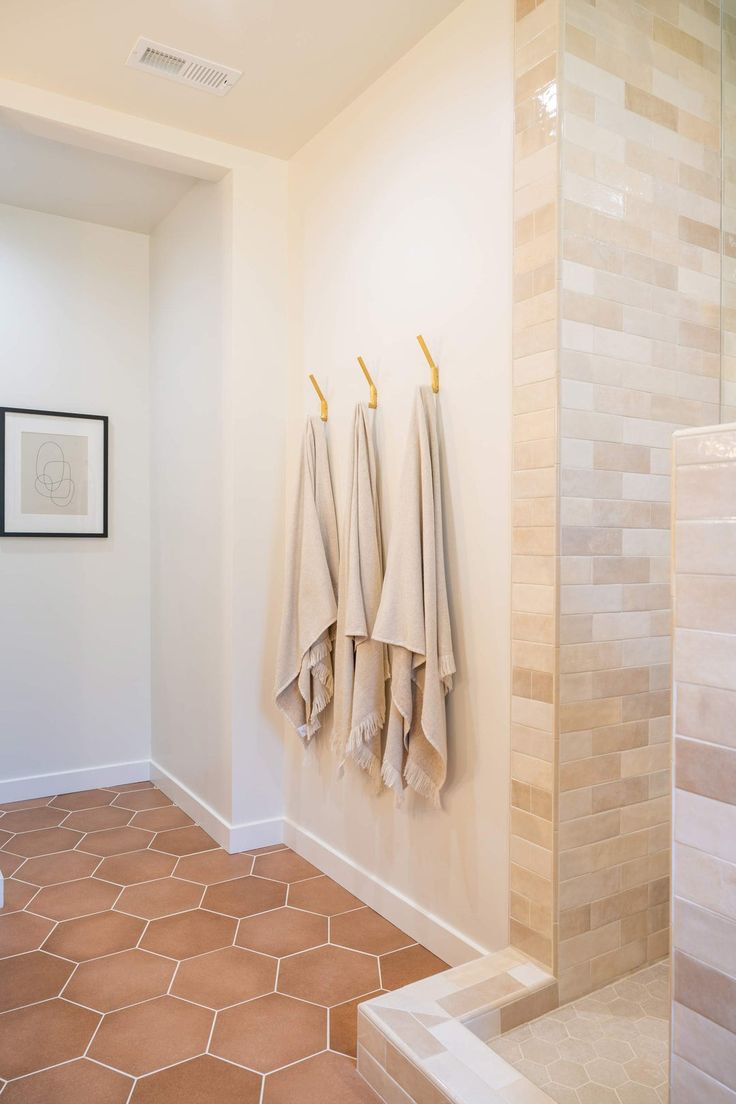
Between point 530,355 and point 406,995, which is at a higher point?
point 530,355

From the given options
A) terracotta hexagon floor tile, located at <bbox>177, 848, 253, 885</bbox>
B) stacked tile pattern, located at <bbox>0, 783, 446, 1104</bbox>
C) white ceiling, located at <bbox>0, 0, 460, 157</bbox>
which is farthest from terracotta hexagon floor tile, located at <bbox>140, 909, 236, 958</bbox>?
white ceiling, located at <bbox>0, 0, 460, 157</bbox>

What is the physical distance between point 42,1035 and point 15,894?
Result: 807 mm

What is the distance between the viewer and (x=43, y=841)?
115 inches

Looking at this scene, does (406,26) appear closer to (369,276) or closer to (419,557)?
(369,276)

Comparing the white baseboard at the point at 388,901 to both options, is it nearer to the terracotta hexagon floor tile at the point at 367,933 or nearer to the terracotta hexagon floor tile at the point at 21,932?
the terracotta hexagon floor tile at the point at 367,933

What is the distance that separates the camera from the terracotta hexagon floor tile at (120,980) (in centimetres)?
192

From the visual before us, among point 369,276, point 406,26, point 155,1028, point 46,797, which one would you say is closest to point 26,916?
point 155,1028

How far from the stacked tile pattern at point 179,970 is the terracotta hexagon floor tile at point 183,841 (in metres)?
0.01

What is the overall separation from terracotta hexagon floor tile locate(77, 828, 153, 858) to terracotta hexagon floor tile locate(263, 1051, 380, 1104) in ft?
4.58

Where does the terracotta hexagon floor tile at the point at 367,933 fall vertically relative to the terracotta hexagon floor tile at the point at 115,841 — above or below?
below

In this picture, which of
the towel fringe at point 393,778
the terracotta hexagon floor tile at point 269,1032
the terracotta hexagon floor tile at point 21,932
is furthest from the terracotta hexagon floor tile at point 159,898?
the towel fringe at point 393,778

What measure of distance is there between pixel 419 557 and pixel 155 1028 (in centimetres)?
132

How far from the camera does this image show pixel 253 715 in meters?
2.88

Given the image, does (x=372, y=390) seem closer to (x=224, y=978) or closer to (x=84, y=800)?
(x=224, y=978)
